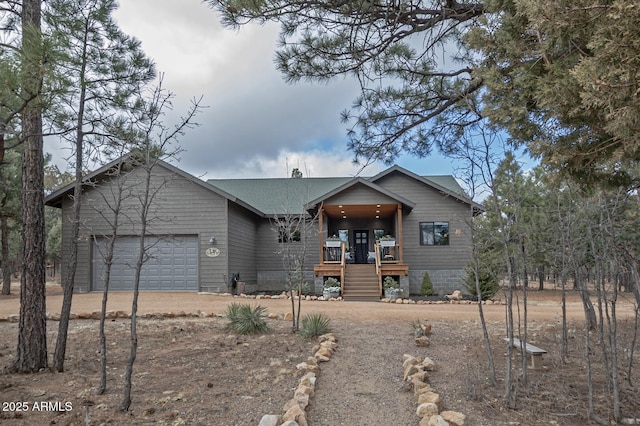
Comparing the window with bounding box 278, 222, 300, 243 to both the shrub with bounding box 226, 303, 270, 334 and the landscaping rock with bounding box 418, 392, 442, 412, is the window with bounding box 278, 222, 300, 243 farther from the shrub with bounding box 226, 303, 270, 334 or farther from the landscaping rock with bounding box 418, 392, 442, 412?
the landscaping rock with bounding box 418, 392, 442, 412

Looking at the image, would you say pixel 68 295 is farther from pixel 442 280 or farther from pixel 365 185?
pixel 442 280

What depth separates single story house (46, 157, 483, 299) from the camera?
15.9 m

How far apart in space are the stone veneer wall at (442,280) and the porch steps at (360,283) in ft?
6.78

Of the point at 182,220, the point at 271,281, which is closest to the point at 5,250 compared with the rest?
the point at 182,220

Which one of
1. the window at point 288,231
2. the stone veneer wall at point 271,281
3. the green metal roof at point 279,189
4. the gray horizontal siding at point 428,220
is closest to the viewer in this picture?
the window at point 288,231

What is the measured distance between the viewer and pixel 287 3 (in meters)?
3.91

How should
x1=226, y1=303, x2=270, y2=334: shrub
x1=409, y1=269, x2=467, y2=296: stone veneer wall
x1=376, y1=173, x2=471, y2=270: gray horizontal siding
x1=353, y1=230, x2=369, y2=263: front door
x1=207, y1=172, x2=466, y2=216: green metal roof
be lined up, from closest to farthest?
x1=226, y1=303, x2=270, y2=334: shrub → x1=409, y1=269, x2=467, y2=296: stone veneer wall → x1=376, y1=173, x2=471, y2=270: gray horizontal siding → x1=353, y1=230, x2=369, y2=263: front door → x1=207, y1=172, x2=466, y2=216: green metal roof

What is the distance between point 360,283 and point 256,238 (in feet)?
19.8

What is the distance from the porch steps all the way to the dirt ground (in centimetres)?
711

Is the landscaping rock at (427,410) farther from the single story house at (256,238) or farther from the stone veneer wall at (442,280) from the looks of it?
the stone veneer wall at (442,280)

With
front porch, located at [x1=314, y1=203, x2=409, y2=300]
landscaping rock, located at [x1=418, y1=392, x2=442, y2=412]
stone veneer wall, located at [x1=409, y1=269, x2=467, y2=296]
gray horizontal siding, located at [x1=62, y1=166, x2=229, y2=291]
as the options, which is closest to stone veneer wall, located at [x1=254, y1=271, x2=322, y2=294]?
front porch, located at [x1=314, y1=203, x2=409, y2=300]

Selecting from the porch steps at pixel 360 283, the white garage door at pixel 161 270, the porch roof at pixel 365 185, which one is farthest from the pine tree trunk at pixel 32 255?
the porch roof at pixel 365 185

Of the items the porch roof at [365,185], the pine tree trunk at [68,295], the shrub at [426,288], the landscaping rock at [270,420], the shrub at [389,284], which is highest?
the porch roof at [365,185]

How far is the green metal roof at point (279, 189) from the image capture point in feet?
66.7
